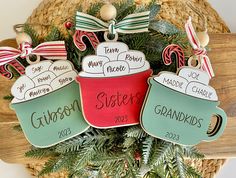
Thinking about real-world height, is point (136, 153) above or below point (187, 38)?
below

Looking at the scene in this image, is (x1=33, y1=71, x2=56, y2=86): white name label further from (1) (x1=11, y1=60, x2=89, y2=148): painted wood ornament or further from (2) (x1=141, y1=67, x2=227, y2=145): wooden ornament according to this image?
(2) (x1=141, y1=67, x2=227, y2=145): wooden ornament

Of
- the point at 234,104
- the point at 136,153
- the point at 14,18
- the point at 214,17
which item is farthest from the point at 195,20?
the point at 14,18

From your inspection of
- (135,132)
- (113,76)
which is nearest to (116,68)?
(113,76)

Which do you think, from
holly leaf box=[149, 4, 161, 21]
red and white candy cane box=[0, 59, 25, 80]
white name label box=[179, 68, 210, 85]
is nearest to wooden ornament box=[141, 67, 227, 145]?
white name label box=[179, 68, 210, 85]

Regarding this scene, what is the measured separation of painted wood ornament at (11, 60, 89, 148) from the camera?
75 cm

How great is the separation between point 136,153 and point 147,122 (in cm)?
7

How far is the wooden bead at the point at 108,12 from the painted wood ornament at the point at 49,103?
Answer: 10cm

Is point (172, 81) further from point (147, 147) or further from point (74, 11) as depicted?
point (74, 11)

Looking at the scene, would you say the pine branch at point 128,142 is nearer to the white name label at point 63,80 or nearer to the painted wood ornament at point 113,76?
the painted wood ornament at point 113,76

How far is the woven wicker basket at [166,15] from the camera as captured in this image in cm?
84

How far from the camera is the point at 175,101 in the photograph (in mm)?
745

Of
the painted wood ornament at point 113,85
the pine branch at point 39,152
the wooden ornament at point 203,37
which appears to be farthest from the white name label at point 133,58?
the pine branch at point 39,152

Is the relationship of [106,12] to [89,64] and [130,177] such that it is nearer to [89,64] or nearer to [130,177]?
[89,64]

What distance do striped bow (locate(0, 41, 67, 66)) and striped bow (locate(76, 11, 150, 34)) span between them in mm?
55
